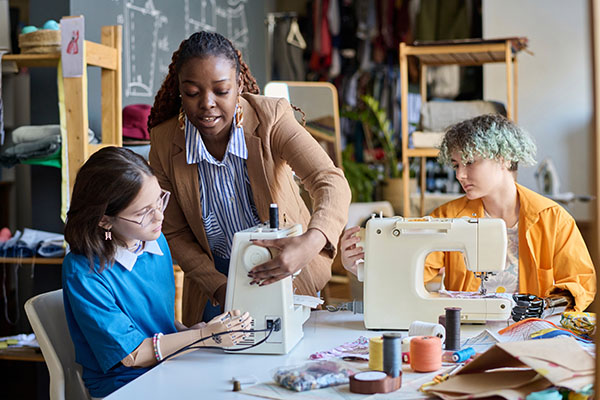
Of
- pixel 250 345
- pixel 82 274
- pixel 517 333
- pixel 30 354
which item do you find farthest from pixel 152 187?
pixel 30 354

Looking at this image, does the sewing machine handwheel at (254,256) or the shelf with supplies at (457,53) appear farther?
the shelf with supplies at (457,53)

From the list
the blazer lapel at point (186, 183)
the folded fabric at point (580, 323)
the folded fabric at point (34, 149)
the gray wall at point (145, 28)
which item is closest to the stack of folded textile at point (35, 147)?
the folded fabric at point (34, 149)

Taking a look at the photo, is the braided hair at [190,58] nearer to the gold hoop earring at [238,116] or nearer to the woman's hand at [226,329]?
the gold hoop earring at [238,116]

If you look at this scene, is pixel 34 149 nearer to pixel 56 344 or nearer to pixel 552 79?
pixel 56 344

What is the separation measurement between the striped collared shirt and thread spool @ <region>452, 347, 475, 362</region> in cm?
69

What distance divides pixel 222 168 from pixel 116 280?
424 millimetres

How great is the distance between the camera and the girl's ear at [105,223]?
1621mm

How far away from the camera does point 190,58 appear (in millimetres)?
1706

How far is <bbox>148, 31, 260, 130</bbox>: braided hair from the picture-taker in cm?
171

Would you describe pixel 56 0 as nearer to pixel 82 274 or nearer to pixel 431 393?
pixel 82 274

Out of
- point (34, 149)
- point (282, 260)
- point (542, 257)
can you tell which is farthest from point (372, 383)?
point (34, 149)

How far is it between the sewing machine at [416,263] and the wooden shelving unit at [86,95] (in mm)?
1459

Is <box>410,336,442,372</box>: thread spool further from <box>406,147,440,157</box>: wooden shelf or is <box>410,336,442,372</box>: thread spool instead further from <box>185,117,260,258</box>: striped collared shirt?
<box>406,147,440,157</box>: wooden shelf

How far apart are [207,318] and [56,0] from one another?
1.92 m
